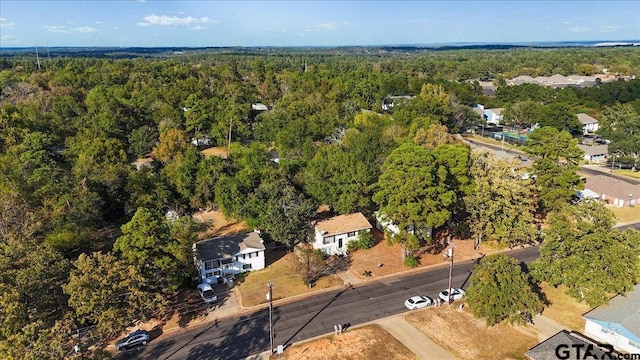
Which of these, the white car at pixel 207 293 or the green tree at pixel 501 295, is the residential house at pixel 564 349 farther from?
the white car at pixel 207 293

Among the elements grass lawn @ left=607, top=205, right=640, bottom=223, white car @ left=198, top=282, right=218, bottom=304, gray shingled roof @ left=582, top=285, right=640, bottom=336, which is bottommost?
grass lawn @ left=607, top=205, right=640, bottom=223

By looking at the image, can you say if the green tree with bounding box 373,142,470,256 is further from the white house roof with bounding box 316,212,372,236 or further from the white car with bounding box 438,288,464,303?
the white car with bounding box 438,288,464,303

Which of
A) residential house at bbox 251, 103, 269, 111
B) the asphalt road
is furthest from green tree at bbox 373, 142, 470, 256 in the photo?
residential house at bbox 251, 103, 269, 111

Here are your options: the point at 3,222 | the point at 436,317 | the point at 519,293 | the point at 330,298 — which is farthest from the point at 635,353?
the point at 3,222

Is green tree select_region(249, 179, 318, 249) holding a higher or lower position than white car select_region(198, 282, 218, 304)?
higher

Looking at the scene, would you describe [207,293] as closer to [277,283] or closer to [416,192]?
[277,283]

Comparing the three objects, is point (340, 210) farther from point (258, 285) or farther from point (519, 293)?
point (519, 293)
